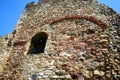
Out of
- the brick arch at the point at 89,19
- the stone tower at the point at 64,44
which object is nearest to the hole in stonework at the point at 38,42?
the stone tower at the point at 64,44

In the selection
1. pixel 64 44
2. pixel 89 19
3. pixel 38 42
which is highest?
pixel 89 19

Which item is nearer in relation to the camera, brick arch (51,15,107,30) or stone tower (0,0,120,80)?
stone tower (0,0,120,80)

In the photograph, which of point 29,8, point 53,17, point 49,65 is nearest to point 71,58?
point 49,65

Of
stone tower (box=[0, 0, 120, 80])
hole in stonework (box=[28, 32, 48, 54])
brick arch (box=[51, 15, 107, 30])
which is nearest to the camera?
stone tower (box=[0, 0, 120, 80])

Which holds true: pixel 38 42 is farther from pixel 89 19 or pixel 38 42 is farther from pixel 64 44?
pixel 89 19

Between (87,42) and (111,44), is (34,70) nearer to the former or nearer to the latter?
(87,42)

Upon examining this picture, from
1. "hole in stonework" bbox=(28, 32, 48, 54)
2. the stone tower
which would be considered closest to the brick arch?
the stone tower

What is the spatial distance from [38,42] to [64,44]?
1325 millimetres

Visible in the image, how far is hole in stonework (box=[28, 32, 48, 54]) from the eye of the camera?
7.23 metres

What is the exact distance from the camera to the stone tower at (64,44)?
5691 mm

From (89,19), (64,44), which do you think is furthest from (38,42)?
(89,19)

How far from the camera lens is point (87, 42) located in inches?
245

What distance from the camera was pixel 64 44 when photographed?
651 cm

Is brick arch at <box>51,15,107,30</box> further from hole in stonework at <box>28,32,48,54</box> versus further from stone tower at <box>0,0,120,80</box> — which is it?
hole in stonework at <box>28,32,48,54</box>
